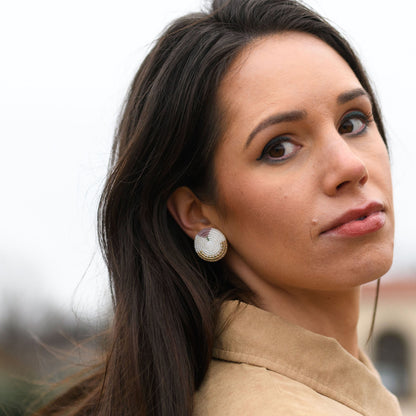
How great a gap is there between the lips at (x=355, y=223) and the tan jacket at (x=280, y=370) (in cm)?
42

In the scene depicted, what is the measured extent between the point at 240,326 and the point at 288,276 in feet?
0.85

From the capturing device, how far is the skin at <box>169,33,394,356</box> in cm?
246

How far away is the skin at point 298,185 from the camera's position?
8.06 ft

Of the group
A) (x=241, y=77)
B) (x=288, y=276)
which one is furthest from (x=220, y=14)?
(x=288, y=276)

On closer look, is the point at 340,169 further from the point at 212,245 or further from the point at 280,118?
the point at 212,245

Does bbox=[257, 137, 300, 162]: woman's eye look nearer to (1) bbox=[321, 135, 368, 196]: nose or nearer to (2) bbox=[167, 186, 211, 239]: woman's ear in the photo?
(1) bbox=[321, 135, 368, 196]: nose

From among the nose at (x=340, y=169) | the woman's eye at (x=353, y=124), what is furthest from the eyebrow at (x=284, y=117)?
the woman's eye at (x=353, y=124)

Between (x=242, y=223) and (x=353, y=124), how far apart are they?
59 centimetres

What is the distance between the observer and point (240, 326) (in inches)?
101

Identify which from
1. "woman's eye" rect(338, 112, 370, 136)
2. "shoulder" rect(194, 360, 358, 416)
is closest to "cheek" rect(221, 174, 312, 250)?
"woman's eye" rect(338, 112, 370, 136)

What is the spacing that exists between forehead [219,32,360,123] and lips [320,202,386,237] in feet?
1.40

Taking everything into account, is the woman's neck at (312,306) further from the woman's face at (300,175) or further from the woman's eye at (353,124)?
the woman's eye at (353,124)

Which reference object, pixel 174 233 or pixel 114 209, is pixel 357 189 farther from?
pixel 114 209

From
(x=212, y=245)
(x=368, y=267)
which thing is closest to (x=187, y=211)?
(x=212, y=245)
